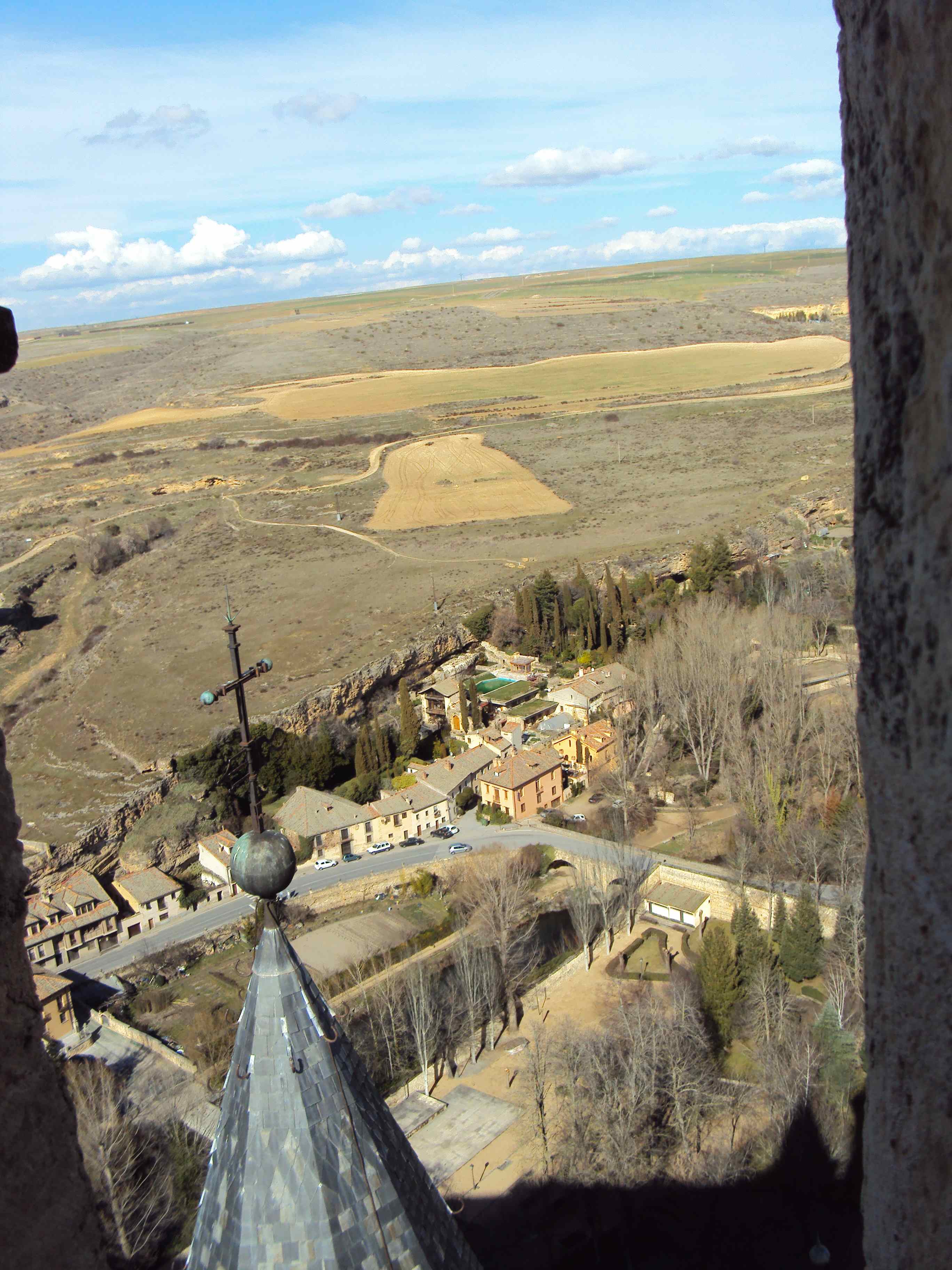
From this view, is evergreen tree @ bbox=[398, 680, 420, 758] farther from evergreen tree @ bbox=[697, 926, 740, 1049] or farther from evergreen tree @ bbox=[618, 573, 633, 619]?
evergreen tree @ bbox=[697, 926, 740, 1049]

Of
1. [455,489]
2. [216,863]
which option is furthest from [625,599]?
[455,489]

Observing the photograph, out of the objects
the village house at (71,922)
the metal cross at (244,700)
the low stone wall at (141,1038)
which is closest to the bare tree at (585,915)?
the low stone wall at (141,1038)

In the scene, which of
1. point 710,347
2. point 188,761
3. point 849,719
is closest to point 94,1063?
point 188,761

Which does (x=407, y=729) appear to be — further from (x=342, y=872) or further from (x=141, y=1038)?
(x=141, y=1038)

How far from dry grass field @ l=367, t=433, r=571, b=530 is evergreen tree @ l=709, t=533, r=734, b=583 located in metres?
18.0

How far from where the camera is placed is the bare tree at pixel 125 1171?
611 inches

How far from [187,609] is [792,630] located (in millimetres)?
29084

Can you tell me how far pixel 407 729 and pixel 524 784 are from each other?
17.4ft

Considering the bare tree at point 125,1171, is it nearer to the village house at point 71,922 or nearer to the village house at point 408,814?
the village house at point 71,922

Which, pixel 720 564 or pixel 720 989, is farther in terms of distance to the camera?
pixel 720 564

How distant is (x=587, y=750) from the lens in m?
33.4

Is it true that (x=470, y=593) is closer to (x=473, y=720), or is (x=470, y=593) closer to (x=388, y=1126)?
(x=473, y=720)

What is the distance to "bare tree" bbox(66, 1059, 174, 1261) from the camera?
15531 mm

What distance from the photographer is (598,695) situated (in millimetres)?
35719
